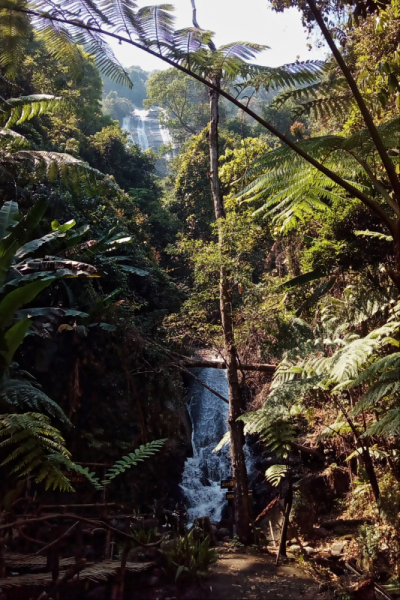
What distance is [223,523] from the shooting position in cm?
715

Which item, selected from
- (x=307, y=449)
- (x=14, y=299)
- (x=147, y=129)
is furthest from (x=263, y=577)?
(x=147, y=129)

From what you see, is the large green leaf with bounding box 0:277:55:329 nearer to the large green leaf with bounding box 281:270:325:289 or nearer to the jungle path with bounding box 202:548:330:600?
the jungle path with bounding box 202:548:330:600

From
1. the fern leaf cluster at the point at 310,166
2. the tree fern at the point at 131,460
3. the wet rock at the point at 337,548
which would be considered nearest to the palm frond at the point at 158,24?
the fern leaf cluster at the point at 310,166

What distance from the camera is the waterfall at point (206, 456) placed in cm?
809

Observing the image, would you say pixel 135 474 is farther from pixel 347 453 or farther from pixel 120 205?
pixel 120 205

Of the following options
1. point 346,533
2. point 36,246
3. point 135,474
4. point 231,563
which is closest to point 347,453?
point 346,533

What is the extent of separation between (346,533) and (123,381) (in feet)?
12.5

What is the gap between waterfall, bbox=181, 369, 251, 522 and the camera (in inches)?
318

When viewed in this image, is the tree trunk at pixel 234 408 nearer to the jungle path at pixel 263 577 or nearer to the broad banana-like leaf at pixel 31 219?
the jungle path at pixel 263 577

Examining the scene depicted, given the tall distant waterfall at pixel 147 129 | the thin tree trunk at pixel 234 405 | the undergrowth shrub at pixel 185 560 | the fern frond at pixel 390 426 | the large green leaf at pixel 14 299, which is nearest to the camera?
the undergrowth shrub at pixel 185 560

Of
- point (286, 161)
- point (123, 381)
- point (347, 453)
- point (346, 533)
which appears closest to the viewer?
point (286, 161)

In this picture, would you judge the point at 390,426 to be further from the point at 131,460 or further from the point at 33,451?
the point at 33,451

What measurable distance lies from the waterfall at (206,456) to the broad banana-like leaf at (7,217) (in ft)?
18.3

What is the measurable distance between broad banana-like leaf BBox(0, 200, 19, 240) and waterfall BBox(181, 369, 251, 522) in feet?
18.3
